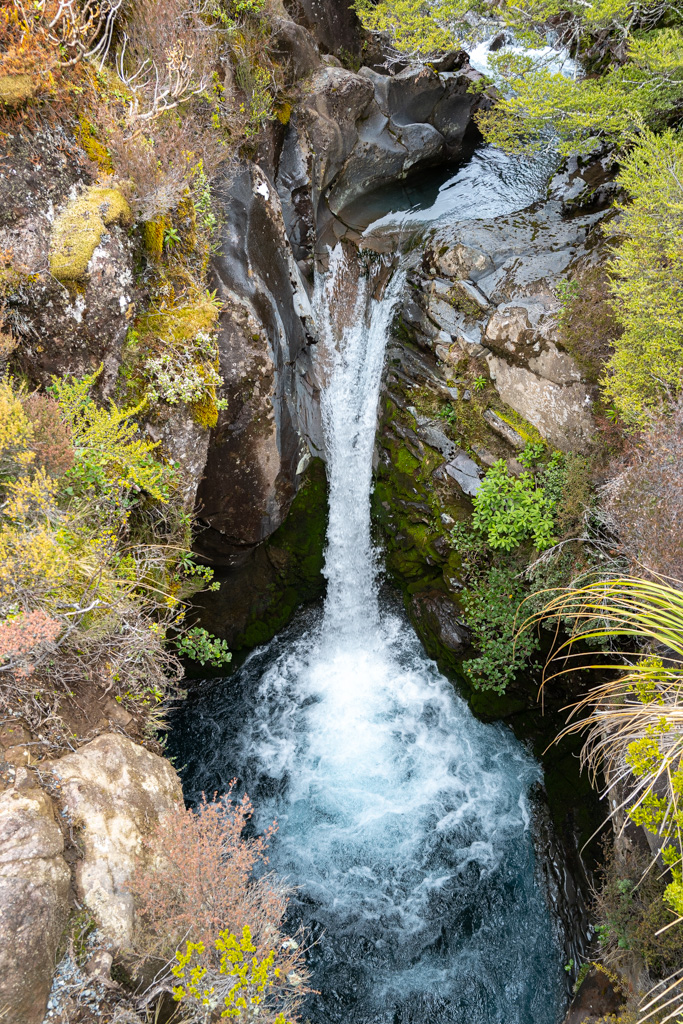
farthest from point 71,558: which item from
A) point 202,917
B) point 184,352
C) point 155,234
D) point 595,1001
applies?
point 595,1001

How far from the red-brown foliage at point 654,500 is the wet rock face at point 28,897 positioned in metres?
4.86

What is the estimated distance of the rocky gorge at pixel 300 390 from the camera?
374 cm

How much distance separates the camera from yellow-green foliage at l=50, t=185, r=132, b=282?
4945 millimetres

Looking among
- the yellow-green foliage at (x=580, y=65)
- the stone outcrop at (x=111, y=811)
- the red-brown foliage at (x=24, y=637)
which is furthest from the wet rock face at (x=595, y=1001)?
the yellow-green foliage at (x=580, y=65)

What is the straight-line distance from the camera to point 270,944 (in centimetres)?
373

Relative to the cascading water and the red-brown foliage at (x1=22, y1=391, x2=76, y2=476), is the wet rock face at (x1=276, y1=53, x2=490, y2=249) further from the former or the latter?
the red-brown foliage at (x1=22, y1=391, x2=76, y2=476)

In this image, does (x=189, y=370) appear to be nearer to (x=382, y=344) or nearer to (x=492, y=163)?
(x=382, y=344)

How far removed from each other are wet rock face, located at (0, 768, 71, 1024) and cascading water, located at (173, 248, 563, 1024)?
3822 millimetres

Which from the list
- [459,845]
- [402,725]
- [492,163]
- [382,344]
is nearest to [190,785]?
[402,725]

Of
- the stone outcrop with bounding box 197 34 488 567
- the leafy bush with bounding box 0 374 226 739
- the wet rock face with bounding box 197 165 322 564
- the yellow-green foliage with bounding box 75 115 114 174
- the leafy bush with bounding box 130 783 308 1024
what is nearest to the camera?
the leafy bush with bounding box 130 783 308 1024

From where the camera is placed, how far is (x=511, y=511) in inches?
271

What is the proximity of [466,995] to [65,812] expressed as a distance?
497 cm

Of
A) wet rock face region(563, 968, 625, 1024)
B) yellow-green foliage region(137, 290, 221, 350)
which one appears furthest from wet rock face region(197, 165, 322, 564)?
wet rock face region(563, 968, 625, 1024)

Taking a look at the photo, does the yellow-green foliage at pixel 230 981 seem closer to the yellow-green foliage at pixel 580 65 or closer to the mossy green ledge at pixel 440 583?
the mossy green ledge at pixel 440 583
